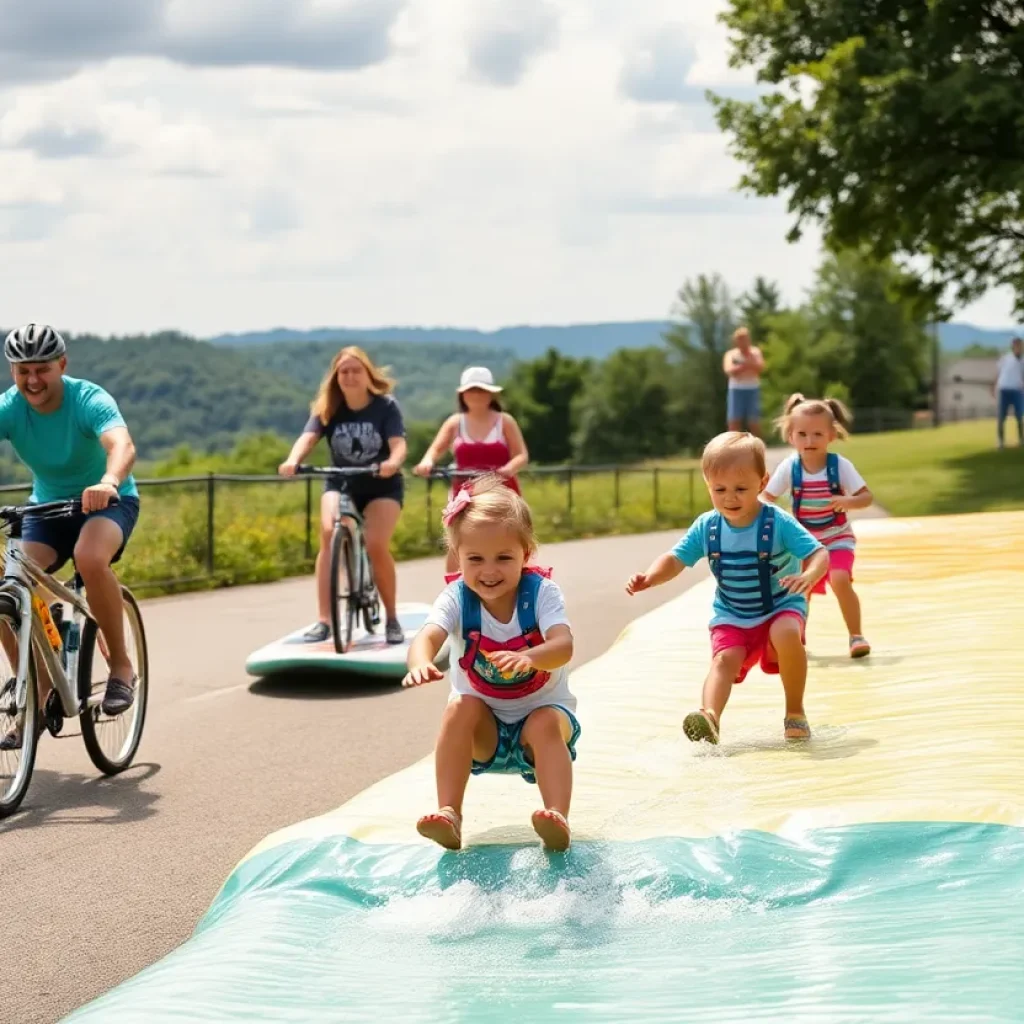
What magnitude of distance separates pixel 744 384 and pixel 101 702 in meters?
16.4

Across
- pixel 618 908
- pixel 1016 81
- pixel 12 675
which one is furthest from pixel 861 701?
pixel 1016 81

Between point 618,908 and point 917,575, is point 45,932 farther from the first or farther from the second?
point 917,575

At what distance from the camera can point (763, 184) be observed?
3105 centimetres

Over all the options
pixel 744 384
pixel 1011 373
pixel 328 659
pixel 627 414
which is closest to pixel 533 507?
pixel 744 384

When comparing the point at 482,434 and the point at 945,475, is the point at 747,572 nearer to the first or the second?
the point at 482,434

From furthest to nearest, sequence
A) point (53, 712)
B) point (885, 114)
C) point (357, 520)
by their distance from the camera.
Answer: point (885, 114) < point (357, 520) < point (53, 712)

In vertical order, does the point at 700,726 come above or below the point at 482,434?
below

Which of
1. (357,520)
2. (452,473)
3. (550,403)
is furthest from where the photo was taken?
(550,403)

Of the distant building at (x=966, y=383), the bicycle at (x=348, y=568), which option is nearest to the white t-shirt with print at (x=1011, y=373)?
the bicycle at (x=348, y=568)

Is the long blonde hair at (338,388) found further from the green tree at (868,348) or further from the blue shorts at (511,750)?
the green tree at (868,348)

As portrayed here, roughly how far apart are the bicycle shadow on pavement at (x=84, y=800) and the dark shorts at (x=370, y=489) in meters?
3.11

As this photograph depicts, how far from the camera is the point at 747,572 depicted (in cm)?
688

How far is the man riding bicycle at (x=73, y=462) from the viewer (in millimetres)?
7484

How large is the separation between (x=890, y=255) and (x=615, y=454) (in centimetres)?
12126
